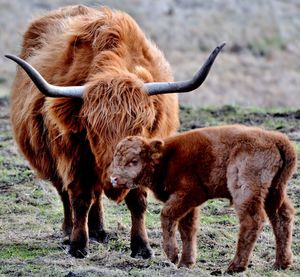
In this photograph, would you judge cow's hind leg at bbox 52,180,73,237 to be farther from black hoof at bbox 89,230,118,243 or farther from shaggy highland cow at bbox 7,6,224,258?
black hoof at bbox 89,230,118,243

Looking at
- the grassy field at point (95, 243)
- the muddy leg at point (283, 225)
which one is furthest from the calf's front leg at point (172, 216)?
the muddy leg at point (283, 225)

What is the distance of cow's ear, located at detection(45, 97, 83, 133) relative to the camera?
24.7 feet

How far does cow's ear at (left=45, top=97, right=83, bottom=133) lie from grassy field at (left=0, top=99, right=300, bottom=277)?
0.97 metres

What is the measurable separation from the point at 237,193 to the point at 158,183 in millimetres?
640

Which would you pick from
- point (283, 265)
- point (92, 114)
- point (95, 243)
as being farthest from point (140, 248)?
point (283, 265)

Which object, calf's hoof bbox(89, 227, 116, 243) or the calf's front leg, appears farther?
calf's hoof bbox(89, 227, 116, 243)

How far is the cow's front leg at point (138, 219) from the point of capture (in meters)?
7.58

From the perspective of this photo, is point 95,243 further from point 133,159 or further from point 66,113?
point 133,159

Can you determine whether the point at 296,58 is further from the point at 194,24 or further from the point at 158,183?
the point at 158,183

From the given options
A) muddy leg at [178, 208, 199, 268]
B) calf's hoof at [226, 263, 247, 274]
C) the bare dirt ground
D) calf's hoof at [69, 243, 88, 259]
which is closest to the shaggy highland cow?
calf's hoof at [69, 243, 88, 259]

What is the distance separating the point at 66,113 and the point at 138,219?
987mm

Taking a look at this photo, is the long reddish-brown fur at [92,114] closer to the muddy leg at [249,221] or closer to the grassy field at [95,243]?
the grassy field at [95,243]

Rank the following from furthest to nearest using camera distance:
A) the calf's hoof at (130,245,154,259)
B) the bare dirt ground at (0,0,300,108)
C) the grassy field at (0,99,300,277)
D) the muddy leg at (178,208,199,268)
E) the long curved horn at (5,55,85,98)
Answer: the bare dirt ground at (0,0,300,108) < the calf's hoof at (130,245,154,259) < the long curved horn at (5,55,85,98) < the muddy leg at (178,208,199,268) < the grassy field at (0,99,300,277)

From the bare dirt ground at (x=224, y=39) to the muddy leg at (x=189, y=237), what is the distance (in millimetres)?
11809
